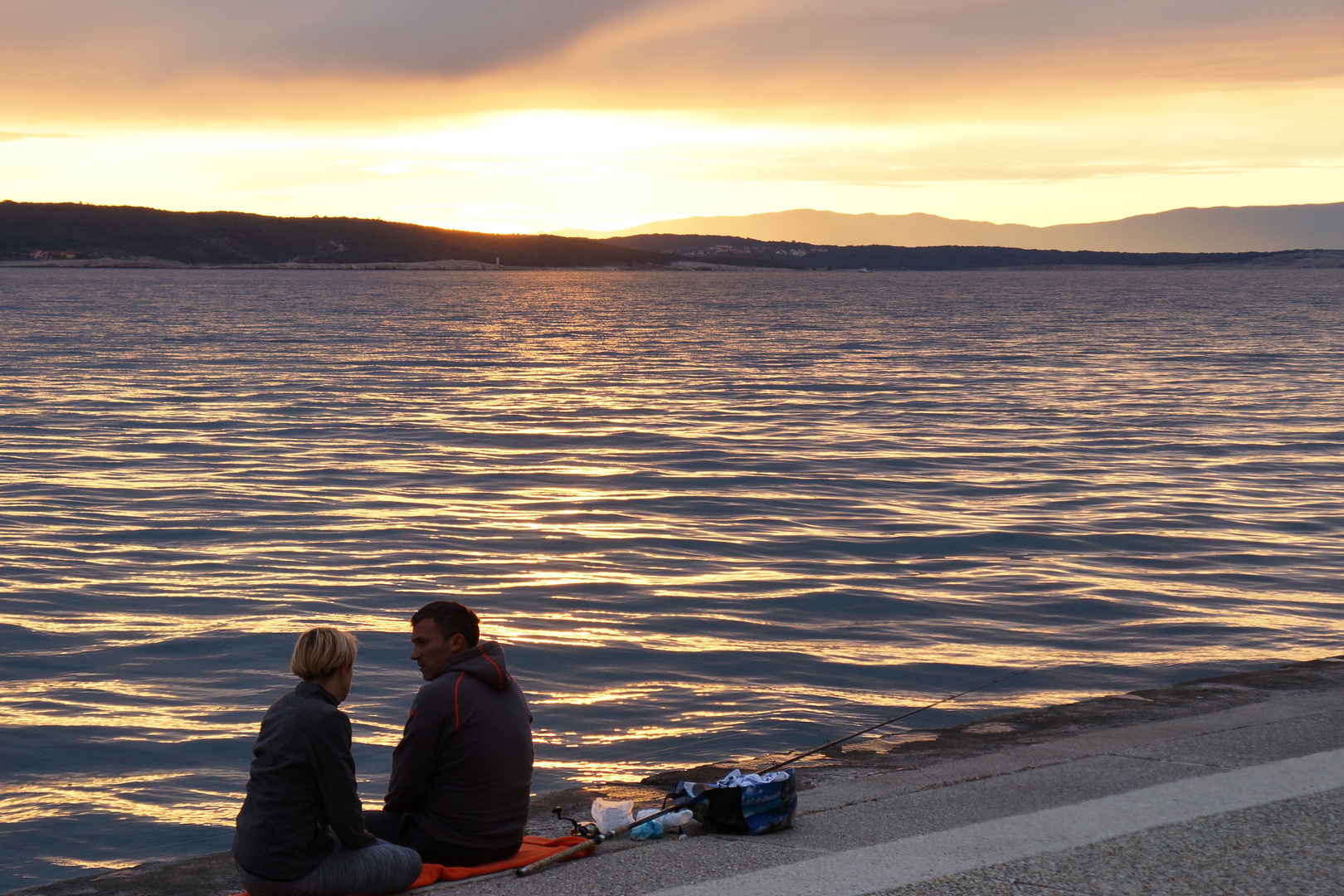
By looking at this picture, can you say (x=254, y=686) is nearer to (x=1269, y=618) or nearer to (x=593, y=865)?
(x=593, y=865)

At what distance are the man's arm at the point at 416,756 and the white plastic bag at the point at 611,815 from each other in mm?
867

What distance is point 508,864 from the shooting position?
5.38m

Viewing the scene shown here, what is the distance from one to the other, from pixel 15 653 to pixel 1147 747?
9261 millimetres

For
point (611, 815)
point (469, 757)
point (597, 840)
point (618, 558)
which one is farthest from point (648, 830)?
point (618, 558)

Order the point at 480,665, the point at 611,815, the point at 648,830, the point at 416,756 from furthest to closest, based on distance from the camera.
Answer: the point at 611,815, the point at 648,830, the point at 416,756, the point at 480,665

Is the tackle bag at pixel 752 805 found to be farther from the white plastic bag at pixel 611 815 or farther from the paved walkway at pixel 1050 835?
the white plastic bag at pixel 611 815

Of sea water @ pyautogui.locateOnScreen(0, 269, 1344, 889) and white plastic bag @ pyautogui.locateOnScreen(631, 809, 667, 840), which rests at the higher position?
white plastic bag @ pyautogui.locateOnScreen(631, 809, 667, 840)

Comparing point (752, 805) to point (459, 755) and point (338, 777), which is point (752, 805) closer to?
point (459, 755)

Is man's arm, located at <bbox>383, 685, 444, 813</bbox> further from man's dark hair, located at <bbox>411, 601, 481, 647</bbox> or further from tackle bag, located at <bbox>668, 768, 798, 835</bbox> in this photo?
tackle bag, located at <bbox>668, 768, 798, 835</bbox>

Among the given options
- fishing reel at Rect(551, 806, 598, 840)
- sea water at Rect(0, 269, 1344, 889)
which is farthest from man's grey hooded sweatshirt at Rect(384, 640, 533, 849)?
sea water at Rect(0, 269, 1344, 889)

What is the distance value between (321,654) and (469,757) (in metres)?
0.92

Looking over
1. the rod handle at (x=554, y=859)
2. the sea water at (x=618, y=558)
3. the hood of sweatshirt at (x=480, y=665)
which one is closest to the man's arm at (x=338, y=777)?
the hood of sweatshirt at (x=480, y=665)

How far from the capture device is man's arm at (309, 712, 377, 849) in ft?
15.4

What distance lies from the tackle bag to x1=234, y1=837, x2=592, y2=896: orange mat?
0.59 meters
